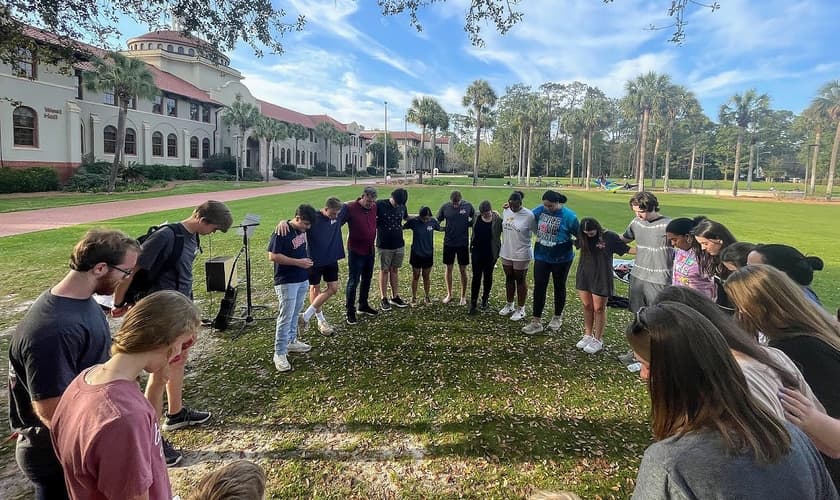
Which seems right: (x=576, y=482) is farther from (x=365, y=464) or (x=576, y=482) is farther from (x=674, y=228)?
(x=674, y=228)

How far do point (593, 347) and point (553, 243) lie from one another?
4.67 ft

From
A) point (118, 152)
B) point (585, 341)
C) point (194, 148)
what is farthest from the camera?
point (194, 148)

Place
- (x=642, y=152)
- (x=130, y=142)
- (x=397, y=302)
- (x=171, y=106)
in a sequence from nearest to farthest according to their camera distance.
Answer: (x=397, y=302) → (x=130, y=142) → (x=171, y=106) → (x=642, y=152)

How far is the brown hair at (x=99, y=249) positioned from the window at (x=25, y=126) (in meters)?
37.2

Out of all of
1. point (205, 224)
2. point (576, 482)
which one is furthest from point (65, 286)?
point (576, 482)

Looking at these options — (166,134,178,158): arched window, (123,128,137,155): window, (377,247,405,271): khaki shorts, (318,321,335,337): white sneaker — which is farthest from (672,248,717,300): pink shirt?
(166,134,178,158): arched window

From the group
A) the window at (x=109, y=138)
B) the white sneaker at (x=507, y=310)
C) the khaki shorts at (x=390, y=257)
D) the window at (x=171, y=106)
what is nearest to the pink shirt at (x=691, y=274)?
the white sneaker at (x=507, y=310)

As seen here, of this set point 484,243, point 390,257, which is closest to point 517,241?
point 484,243

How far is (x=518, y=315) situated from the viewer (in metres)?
6.93

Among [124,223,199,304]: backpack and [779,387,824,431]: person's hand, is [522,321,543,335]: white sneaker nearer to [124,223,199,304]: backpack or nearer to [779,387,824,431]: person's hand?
[124,223,199,304]: backpack

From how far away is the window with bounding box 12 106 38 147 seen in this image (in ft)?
96.2

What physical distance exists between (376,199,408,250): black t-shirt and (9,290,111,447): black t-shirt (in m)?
5.17

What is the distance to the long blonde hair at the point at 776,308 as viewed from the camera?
1.96 m

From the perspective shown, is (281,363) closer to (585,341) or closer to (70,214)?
(585,341)
